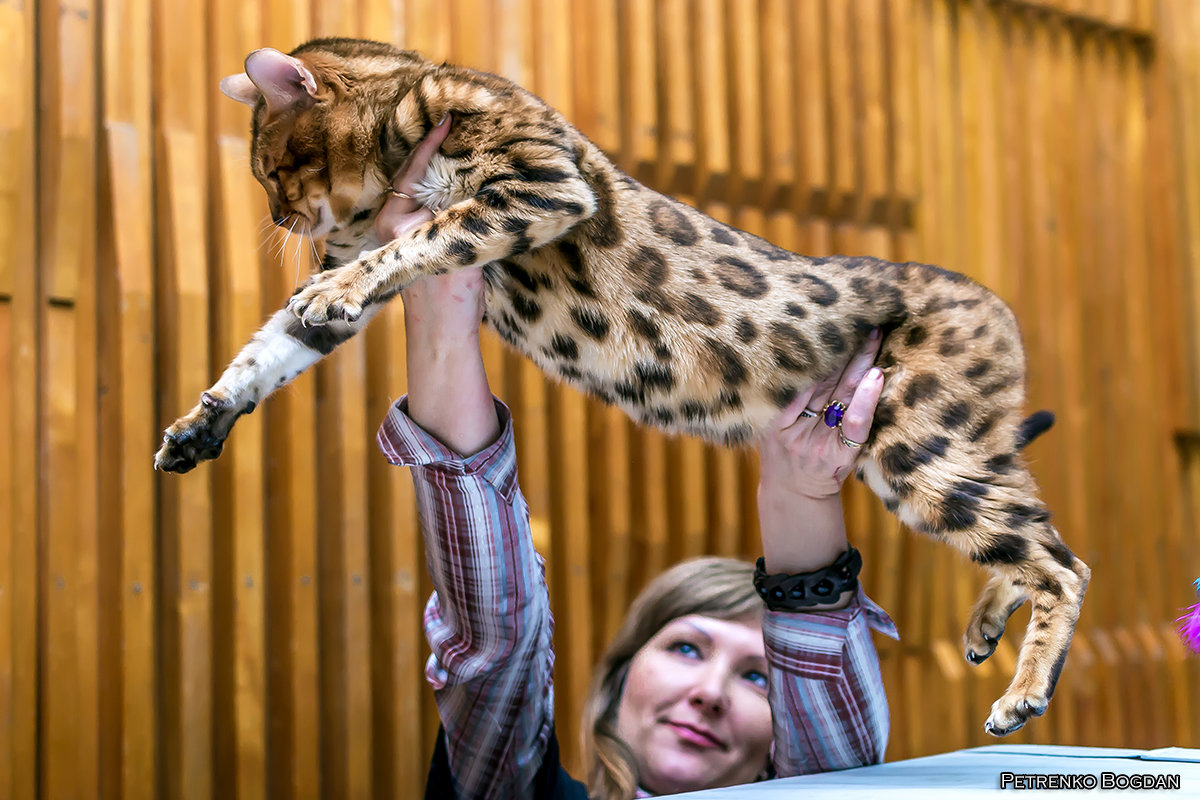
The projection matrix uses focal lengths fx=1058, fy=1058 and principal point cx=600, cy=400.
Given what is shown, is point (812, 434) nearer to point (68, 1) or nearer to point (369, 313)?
point (369, 313)

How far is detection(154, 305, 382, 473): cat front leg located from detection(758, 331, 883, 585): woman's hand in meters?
0.66

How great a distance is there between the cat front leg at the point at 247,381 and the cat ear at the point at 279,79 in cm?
31

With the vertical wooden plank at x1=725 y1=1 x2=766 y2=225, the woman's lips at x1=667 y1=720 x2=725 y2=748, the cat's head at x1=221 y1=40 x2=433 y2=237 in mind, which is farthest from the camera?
the vertical wooden plank at x1=725 y1=1 x2=766 y2=225

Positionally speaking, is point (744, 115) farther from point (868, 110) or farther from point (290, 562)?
point (290, 562)

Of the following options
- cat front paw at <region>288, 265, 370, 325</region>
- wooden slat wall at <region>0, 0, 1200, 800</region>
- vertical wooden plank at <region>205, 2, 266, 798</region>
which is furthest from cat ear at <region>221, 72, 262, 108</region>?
vertical wooden plank at <region>205, 2, 266, 798</region>

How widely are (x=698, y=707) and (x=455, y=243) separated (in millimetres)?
1078

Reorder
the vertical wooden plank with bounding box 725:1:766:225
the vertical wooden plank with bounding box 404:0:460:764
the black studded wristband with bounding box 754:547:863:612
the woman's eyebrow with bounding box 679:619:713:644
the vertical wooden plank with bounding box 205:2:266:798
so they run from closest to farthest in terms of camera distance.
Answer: the black studded wristband with bounding box 754:547:863:612
the woman's eyebrow with bounding box 679:619:713:644
the vertical wooden plank with bounding box 205:2:266:798
the vertical wooden plank with bounding box 404:0:460:764
the vertical wooden plank with bounding box 725:1:766:225

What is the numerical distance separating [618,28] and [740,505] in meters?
1.53

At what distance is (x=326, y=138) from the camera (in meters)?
1.57

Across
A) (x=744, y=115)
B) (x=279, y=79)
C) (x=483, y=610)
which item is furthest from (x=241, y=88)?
(x=744, y=115)

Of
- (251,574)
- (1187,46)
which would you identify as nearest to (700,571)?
(251,574)

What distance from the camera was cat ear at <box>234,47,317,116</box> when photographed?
4.77ft

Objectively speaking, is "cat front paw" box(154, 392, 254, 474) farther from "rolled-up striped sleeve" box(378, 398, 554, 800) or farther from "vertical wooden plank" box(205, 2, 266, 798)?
"vertical wooden plank" box(205, 2, 266, 798)

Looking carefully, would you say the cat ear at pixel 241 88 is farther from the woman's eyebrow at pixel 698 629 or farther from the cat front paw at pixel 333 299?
the woman's eyebrow at pixel 698 629
